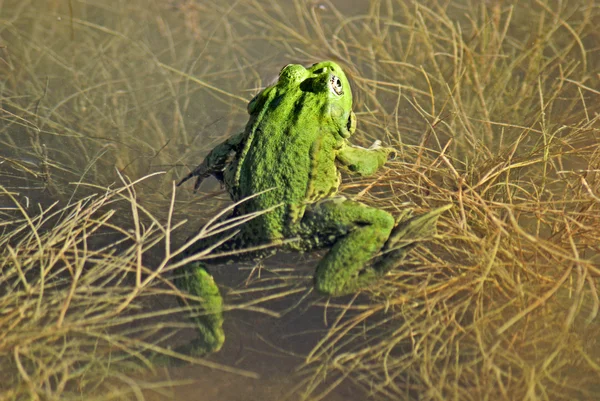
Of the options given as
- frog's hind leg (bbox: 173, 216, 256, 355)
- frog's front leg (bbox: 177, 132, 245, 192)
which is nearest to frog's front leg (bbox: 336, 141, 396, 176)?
frog's front leg (bbox: 177, 132, 245, 192)

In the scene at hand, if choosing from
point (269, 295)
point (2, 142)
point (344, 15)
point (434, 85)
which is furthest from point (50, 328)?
point (344, 15)

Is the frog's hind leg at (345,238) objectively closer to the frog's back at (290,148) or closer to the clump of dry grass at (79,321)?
the frog's back at (290,148)

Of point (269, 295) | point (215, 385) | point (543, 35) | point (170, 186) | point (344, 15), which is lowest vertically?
point (215, 385)

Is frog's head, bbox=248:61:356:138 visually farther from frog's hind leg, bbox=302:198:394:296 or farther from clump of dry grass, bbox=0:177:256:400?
clump of dry grass, bbox=0:177:256:400

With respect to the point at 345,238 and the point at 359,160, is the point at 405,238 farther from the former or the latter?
the point at 359,160

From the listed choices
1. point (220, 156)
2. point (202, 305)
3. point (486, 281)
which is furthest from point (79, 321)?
point (486, 281)

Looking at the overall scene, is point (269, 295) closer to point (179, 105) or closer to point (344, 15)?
point (179, 105)
